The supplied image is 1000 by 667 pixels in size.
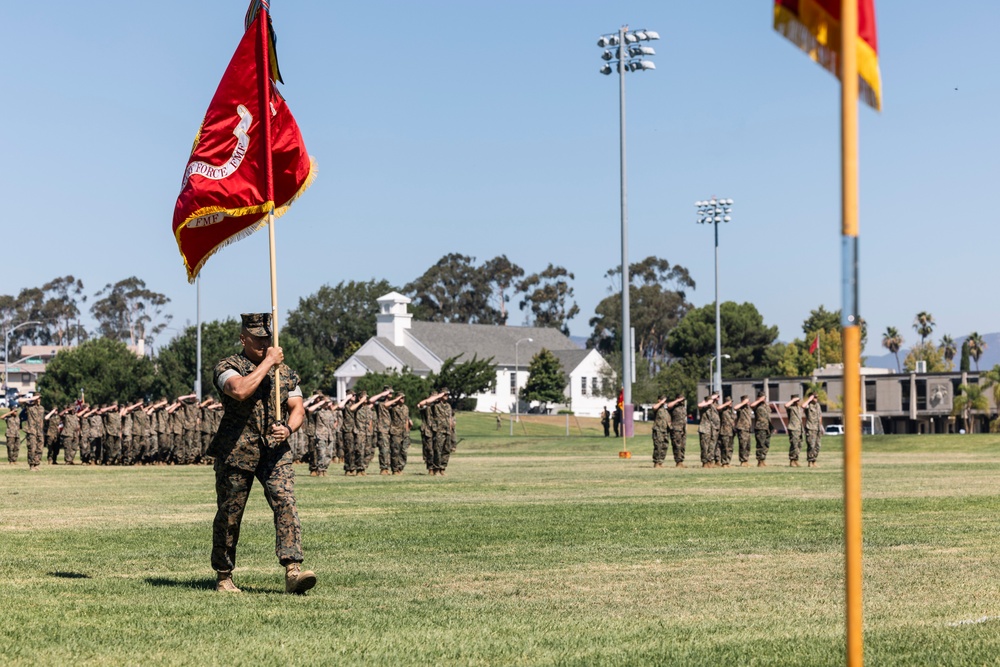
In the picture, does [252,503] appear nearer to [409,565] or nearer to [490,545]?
[490,545]

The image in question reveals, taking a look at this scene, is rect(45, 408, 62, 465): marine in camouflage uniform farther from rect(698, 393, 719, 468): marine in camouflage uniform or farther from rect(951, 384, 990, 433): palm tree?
rect(951, 384, 990, 433): palm tree

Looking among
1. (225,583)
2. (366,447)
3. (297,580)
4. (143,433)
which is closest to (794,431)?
(366,447)

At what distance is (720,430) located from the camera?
39.8 metres

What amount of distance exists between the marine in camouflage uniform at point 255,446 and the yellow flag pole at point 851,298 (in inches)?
252

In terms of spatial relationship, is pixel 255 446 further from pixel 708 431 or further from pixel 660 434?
pixel 708 431

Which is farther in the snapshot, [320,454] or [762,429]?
[762,429]

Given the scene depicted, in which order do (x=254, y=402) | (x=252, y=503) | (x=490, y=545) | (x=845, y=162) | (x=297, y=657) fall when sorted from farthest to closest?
(x=252, y=503) → (x=490, y=545) → (x=254, y=402) → (x=297, y=657) → (x=845, y=162)

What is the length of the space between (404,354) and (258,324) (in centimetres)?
12085

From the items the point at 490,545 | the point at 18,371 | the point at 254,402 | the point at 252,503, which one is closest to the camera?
the point at 254,402

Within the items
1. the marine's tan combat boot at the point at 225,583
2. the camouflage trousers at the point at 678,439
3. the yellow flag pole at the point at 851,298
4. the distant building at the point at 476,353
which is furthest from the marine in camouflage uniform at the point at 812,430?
the distant building at the point at 476,353

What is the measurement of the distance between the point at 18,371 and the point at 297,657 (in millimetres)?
192800

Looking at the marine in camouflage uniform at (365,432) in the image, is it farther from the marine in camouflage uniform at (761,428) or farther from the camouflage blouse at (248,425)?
the camouflage blouse at (248,425)

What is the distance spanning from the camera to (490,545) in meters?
A: 15.0

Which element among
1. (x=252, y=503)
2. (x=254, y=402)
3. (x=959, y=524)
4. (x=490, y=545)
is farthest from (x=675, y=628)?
(x=252, y=503)
